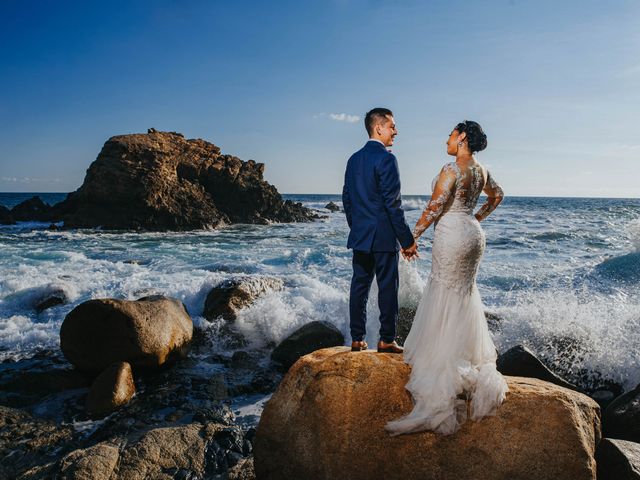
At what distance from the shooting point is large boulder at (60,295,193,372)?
6.39 metres

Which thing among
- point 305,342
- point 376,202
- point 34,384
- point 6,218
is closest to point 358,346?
point 376,202

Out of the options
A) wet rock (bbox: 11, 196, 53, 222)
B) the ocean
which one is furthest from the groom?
wet rock (bbox: 11, 196, 53, 222)

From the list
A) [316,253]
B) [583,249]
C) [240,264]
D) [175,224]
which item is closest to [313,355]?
[240,264]

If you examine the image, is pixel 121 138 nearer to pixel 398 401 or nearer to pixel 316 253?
pixel 316 253

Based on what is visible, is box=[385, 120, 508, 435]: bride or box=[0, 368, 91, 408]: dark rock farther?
box=[0, 368, 91, 408]: dark rock

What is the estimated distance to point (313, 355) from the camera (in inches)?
156

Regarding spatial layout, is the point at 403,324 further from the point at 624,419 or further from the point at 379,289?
the point at 379,289

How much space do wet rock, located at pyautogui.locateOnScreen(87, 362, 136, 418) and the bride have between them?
387 cm

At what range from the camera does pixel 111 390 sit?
5699 mm

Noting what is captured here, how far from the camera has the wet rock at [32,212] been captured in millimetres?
33969

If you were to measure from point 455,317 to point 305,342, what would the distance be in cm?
413

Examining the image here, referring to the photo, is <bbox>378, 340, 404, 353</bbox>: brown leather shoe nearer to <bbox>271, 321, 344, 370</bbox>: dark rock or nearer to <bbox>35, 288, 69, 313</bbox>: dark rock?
<bbox>271, 321, 344, 370</bbox>: dark rock

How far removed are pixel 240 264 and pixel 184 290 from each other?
4994 millimetres

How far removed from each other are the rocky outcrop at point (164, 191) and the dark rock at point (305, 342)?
23903 mm
